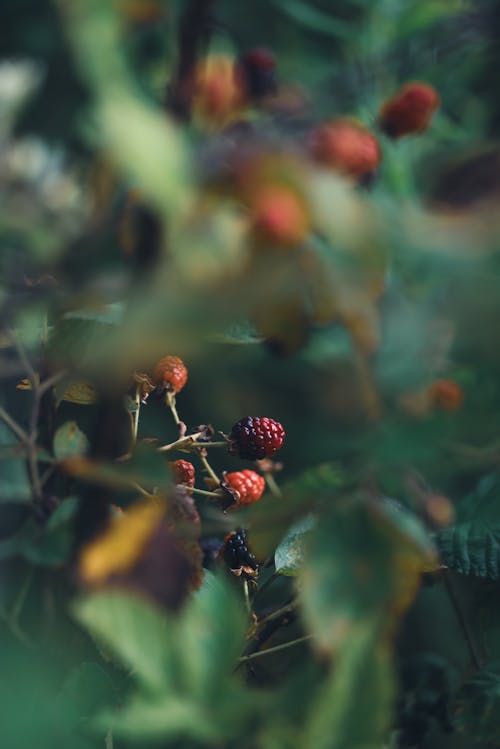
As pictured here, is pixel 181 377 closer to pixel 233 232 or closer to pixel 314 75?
pixel 233 232

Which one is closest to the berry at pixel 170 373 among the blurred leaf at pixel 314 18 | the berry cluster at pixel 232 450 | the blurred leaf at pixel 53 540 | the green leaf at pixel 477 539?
the berry cluster at pixel 232 450

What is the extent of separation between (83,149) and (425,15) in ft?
1.44

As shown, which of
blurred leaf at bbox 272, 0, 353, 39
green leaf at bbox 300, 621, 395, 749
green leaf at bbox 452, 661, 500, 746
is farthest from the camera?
blurred leaf at bbox 272, 0, 353, 39

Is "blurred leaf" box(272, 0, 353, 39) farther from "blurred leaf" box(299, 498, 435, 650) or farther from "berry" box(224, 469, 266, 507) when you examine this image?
"blurred leaf" box(299, 498, 435, 650)

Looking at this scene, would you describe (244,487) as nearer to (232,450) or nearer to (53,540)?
(232,450)

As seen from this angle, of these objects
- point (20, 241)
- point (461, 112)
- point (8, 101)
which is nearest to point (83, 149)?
point (20, 241)

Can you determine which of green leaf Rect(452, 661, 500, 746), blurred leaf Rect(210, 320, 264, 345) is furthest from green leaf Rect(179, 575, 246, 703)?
green leaf Rect(452, 661, 500, 746)

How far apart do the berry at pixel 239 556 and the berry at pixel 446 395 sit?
0.54 ft

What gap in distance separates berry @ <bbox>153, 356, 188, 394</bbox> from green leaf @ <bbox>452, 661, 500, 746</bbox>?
0.26 meters

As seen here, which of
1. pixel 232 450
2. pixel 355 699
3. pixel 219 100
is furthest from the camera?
pixel 219 100

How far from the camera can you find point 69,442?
384 millimetres

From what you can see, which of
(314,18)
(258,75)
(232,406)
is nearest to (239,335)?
(232,406)

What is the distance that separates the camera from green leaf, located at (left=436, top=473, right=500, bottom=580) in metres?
0.51

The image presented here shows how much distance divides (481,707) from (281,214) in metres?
0.35
